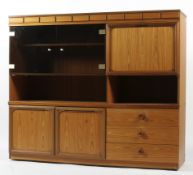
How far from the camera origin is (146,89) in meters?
5.99

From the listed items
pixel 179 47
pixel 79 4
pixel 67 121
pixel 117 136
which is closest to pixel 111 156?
pixel 117 136

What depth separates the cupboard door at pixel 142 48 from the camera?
5359mm

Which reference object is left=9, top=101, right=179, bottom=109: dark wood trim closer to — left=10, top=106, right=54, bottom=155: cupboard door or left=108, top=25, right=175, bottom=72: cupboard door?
left=10, top=106, right=54, bottom=155: cupboard door

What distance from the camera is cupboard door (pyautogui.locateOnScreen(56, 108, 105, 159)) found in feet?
18.1

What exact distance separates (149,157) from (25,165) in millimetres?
1291

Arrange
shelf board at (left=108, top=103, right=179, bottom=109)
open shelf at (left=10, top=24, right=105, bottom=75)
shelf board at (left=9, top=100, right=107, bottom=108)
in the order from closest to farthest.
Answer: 1. shelf board at (left=108, top=103, right=179, bottom=109)
2. shelf board at (left=9, top=100, right=107, bottom=108)
3. open shelf at (left=10, top=24, right=105, bottom=75)

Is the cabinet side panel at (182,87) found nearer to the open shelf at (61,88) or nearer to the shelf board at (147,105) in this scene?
the shelf board at (147,105)

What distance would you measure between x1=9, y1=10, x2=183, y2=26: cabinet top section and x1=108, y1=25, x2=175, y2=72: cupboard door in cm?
9

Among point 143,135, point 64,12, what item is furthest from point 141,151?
point 64,12

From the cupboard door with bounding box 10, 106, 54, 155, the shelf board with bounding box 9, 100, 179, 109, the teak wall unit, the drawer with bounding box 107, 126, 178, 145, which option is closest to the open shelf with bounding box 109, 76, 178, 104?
the teak wall unit

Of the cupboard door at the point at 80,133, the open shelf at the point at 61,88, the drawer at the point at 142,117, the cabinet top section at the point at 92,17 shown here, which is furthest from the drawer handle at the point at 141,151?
the cabinet top section at the point at 92,17

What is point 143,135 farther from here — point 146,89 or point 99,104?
point 146,89

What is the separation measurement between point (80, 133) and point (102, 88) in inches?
29.2

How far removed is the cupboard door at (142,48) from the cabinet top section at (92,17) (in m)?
0.09
